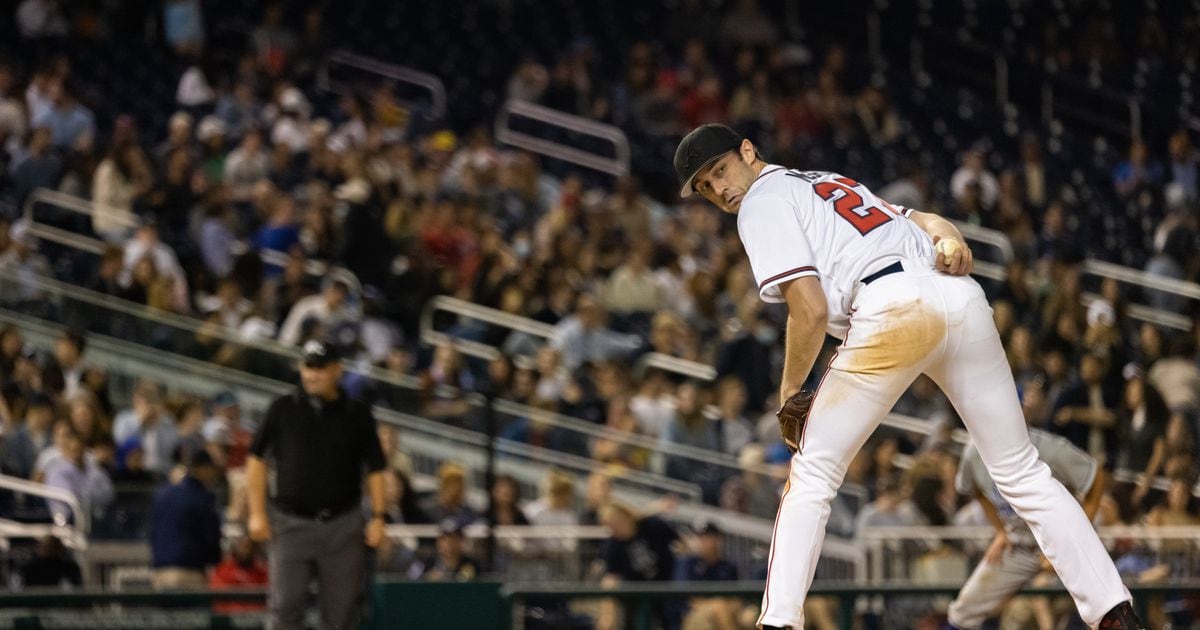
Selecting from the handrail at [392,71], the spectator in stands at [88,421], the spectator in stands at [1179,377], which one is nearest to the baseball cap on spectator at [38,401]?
the spectator in stands at [88,421]

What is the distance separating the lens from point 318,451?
8.23m

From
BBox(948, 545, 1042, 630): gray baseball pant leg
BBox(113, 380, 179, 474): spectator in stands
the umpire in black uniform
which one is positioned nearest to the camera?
BBox(948, 545, 1042, 630): gray baseball pant leg

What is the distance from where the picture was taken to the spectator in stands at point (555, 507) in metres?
11.8

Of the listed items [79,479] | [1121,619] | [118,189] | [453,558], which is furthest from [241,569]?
[1121,619]

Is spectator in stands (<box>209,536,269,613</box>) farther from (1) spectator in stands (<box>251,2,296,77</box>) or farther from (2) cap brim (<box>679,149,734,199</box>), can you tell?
(1) spectator in stands (<box>251,2,296,77</box>)

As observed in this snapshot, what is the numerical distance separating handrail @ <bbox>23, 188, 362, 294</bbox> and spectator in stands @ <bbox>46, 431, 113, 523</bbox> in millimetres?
3018

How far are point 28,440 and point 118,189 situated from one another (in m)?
3.33

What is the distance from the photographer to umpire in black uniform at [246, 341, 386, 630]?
8.20 meters

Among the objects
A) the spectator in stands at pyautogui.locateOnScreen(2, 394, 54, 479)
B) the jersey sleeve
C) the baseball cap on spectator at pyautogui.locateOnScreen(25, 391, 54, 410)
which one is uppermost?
the baseball cap on spectator at pyautogui.locateOnScreen(25, 391, 54, 410)

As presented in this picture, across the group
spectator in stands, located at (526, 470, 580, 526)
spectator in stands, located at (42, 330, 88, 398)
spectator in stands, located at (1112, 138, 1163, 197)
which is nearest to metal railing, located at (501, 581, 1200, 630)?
spectator in stands, located at (526, 470, 580, 526)

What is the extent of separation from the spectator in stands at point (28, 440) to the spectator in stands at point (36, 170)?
3282 millimetres

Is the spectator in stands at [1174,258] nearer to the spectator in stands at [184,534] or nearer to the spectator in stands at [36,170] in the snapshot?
the spectator in stands at [184,534]

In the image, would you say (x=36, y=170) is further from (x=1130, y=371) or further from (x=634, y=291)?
(x=1130, y=371)

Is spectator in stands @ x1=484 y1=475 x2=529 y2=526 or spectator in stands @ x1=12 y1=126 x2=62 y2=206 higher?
spectator in stands @ x1=12 y1=126 x2=62 y2=206
